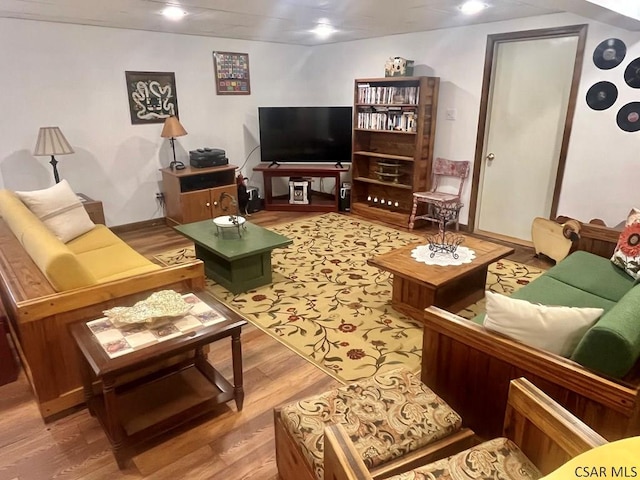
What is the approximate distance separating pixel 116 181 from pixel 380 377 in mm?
4312

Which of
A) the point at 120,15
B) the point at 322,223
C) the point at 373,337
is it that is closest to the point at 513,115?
the point at 322,223

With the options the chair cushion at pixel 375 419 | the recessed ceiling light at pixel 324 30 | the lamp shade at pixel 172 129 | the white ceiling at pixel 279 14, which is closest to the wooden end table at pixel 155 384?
the chair cushion at pixel 375 419

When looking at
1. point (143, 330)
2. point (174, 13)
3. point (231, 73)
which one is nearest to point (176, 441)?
point (143, 330)

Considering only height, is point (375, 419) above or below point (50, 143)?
below

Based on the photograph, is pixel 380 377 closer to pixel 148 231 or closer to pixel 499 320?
pixel 499 320

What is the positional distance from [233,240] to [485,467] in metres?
2.63

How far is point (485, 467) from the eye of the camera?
133cm

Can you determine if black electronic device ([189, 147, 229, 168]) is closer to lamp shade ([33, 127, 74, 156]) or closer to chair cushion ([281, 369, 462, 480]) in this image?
lamp shade ([33, 127, 74, 156])

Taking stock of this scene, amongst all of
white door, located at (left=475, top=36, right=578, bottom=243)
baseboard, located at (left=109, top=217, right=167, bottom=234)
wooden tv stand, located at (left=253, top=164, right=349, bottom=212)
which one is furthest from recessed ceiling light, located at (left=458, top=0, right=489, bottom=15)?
baseboard, located at (left=109, top=217, right=167, bottom=234)

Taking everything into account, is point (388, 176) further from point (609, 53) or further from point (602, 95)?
point (609, 53)

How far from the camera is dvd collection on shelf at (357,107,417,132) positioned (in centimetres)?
505

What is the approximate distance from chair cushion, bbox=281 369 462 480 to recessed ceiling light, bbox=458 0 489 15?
3234mm

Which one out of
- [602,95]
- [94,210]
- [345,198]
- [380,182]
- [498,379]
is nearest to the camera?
[498,379]

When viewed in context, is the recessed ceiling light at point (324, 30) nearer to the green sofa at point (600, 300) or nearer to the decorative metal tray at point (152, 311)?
the green sofa at point (600, 300)
